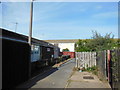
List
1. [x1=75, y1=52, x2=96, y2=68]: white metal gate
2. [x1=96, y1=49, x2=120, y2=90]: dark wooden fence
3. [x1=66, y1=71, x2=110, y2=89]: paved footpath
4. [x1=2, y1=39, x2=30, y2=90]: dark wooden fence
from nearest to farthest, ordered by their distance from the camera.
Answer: [x1=96, y1=49, x2=120, y2=90]: dark wooden fence → [x1=2, y1=39, x2=30, y2=90]: dark wooden fence → [x1=66, y1=71, x2=110, y2=89]: paved footpath → [x1=75, y1=52, x2=96, y2=68]: white metal gate

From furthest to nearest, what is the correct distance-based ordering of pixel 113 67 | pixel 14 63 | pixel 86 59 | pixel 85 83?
pixel 86 59 < pixel 85 83 < pixel 14 63 < pixel 113 67

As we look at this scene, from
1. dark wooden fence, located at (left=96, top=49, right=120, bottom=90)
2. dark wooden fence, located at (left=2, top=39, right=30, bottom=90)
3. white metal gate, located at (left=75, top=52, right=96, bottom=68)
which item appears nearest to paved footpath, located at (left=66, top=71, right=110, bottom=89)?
dark wooden fence, located at (left=96, top=49, right=120, bottom=90)

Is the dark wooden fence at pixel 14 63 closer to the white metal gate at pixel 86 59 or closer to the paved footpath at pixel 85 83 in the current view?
the paved footpath at pixel 85 83

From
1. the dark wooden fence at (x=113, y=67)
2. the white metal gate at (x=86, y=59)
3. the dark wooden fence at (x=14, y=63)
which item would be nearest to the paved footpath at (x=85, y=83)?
the dark wooden fence at (x=113, y=67)

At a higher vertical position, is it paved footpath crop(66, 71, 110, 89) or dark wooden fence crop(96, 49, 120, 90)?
dark wooden fence crop(96, 49, 120, 90)

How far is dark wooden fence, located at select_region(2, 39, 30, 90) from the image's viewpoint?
639cm

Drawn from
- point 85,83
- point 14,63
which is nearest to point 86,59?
point 85,83

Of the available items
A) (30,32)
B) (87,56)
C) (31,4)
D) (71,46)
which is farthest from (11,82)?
(71,46)

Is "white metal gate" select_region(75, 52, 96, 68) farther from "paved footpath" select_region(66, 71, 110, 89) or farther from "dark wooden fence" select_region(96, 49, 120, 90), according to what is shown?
"dark wooden fence" select_region(96, 49, 120, 90)

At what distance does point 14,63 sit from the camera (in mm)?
7254

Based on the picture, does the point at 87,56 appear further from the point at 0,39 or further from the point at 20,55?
the point at 0,39

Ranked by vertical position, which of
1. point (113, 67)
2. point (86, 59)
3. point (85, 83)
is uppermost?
point (113, 67)

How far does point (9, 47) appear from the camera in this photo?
22.3 feet

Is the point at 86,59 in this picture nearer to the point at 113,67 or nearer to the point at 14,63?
the point at 113,67
